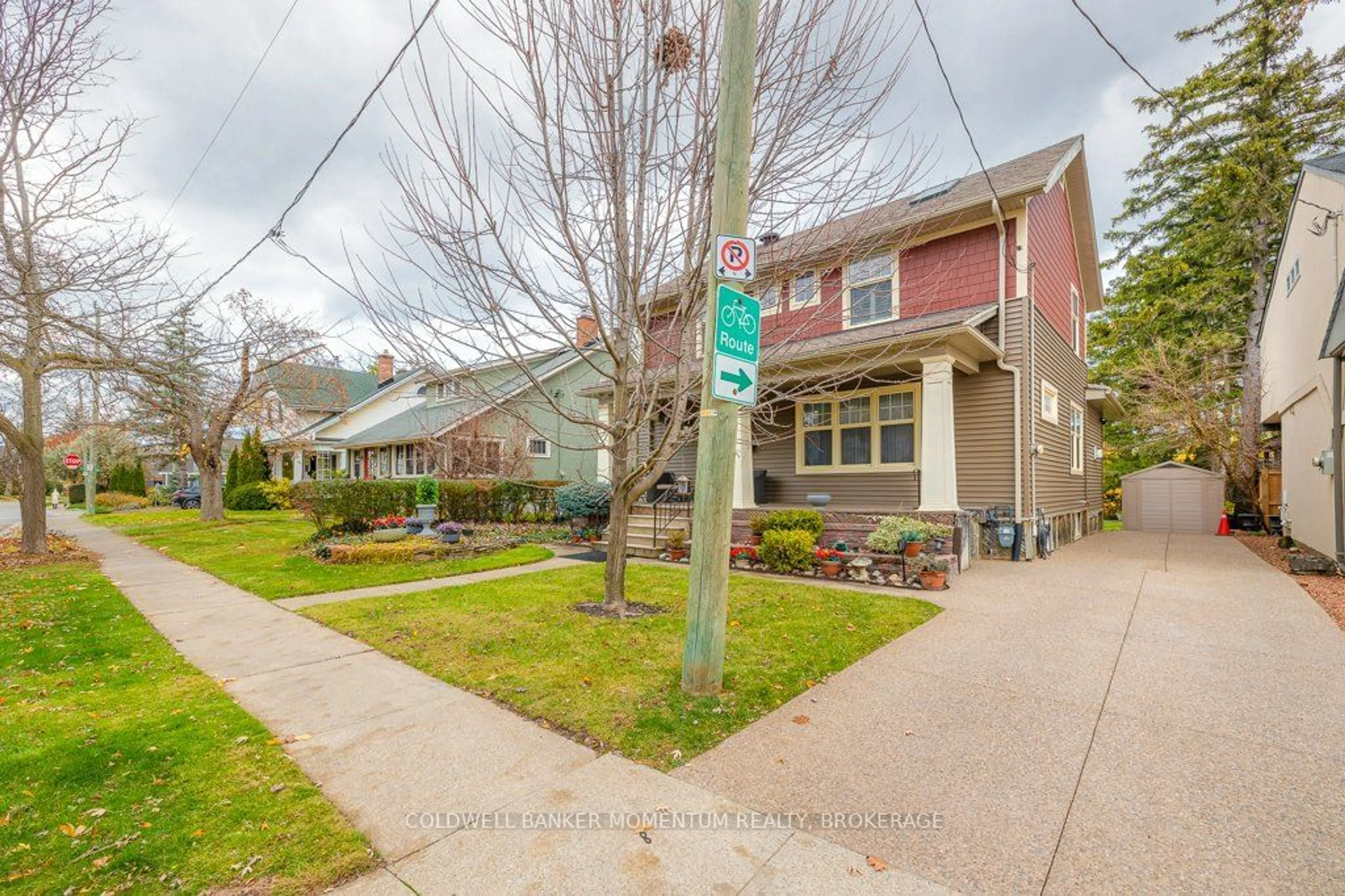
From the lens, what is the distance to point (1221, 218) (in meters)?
21.9

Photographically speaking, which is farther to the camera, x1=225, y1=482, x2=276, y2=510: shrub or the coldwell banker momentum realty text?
x1=225, y1=482, x2=276, y2=510: shrub

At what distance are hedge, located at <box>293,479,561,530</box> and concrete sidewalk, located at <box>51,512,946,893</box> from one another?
554 centimetres

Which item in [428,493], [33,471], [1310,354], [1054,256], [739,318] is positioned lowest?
[428,493]

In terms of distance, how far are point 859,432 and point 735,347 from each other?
877 cm

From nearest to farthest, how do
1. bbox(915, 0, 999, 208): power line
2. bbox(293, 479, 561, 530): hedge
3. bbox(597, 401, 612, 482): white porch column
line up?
bbox(915, 0, 999, 208): power line
bbox(597, 401, 612, 482): white porch column
bbox(293, 479, 561, 530): hedge

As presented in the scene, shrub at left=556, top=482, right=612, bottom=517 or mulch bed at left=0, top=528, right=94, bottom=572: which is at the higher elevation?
shrub at left=556, top=482, right=612, bottom=517

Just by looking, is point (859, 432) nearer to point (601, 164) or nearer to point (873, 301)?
point (873, 301)

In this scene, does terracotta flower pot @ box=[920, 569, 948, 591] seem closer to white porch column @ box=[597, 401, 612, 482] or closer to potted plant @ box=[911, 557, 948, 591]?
potted plant @ box=[911, 557, 948, 591]

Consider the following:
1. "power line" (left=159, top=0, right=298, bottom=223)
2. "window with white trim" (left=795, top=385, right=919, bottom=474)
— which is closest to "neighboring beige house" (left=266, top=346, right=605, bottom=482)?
"power line" (left=159, top=0, right=298, bottom=223)

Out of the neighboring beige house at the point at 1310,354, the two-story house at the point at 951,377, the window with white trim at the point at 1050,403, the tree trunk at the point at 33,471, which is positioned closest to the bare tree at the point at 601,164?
the two-story house at the point at 951,377

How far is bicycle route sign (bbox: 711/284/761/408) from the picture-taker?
3498mm

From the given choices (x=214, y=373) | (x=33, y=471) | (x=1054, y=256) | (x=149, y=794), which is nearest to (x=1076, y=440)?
(x=1054, y=256)

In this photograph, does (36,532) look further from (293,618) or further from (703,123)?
(703,123)

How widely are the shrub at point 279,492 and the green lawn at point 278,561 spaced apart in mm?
3308
